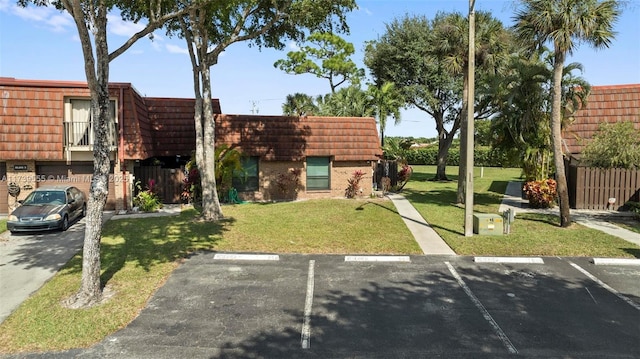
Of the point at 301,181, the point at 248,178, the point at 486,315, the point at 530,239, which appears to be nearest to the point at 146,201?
the point at 248,178

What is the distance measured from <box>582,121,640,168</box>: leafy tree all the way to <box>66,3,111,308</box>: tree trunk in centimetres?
1986

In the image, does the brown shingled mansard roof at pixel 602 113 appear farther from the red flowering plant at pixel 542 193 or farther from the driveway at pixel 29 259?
the driveway at pixel 29 259

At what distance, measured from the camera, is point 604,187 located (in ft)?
64.2

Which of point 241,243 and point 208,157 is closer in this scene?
point 241,243

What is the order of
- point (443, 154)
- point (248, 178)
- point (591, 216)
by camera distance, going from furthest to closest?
point (443, 154) → point (248, 178) → point (591, 216)

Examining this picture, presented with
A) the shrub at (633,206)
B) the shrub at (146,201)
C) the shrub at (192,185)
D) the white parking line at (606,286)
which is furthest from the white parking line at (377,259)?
the shrub at (633,206)

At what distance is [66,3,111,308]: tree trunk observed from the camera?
27.1 feet

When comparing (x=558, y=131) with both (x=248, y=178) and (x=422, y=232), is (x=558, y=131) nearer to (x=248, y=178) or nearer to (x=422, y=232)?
(x=422, y=232)

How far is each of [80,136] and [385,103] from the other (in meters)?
20.8

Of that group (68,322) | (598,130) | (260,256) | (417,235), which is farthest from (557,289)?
(598,130)

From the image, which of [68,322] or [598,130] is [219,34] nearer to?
[68,322]

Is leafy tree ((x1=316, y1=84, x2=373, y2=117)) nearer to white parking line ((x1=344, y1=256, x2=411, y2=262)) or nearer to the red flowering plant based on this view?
the red flowering plant

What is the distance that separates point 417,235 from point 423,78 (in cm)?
2238

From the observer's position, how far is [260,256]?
11.7 m
